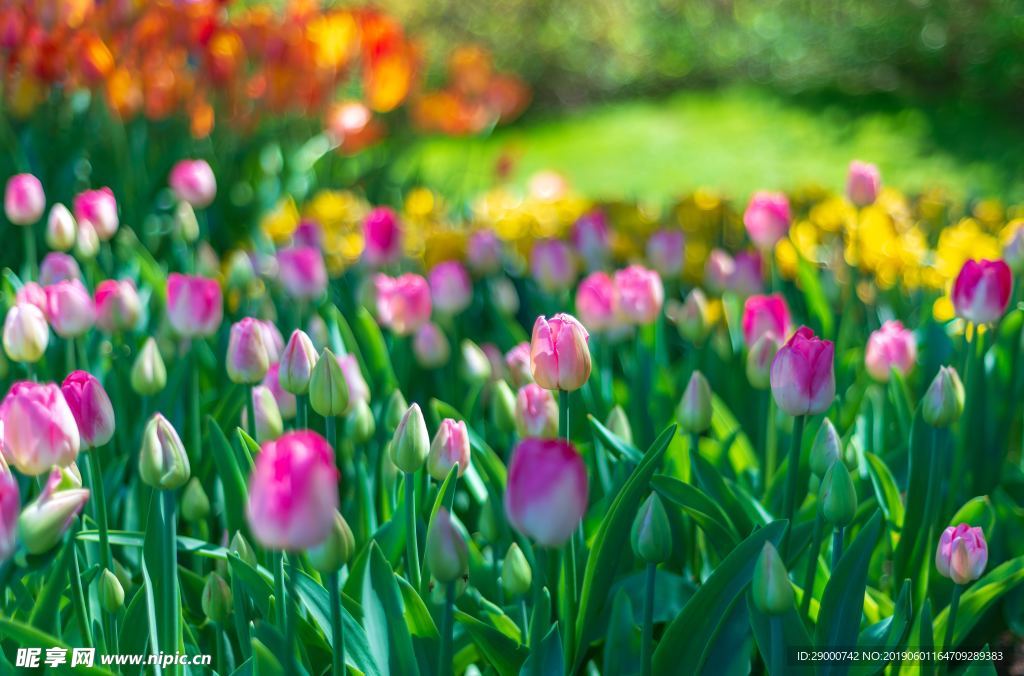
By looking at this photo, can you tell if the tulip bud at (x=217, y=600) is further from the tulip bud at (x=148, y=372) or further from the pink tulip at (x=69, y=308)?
the pink tulip at (x=69, y=308)

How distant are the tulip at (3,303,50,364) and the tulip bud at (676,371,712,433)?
34.9 inches

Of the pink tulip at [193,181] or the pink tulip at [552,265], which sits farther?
the pink tulip at [193,181]

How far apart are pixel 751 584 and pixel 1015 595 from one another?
2.13 feet

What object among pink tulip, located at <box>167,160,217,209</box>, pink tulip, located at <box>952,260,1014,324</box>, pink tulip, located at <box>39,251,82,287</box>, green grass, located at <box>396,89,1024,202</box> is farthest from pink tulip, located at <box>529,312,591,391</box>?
green grass, located at <box>396,89,1024,202</box>

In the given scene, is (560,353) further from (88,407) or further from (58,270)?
(58,270)

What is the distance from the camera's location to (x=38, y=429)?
3.47ft

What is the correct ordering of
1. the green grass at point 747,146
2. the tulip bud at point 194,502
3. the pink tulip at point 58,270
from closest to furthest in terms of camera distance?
the tulip bud at point 194,502 < the pink tulip at point 58,270 < the green grass at point 747,146

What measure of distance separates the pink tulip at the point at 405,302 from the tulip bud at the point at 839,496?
0.84 meters

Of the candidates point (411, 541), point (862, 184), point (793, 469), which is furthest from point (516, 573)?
point (862, 184)

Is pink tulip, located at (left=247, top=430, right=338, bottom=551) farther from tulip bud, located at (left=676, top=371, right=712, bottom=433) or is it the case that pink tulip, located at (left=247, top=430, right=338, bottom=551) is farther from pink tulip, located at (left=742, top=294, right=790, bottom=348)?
pink tulip, located at (left=742, top=294, right=790, bottom=348)

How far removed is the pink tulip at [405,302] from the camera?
1.86m

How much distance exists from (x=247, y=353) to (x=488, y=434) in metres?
0.58

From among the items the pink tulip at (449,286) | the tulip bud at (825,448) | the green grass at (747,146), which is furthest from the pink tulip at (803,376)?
the green grass at (747,146)

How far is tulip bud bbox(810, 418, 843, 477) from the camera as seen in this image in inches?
54.4
